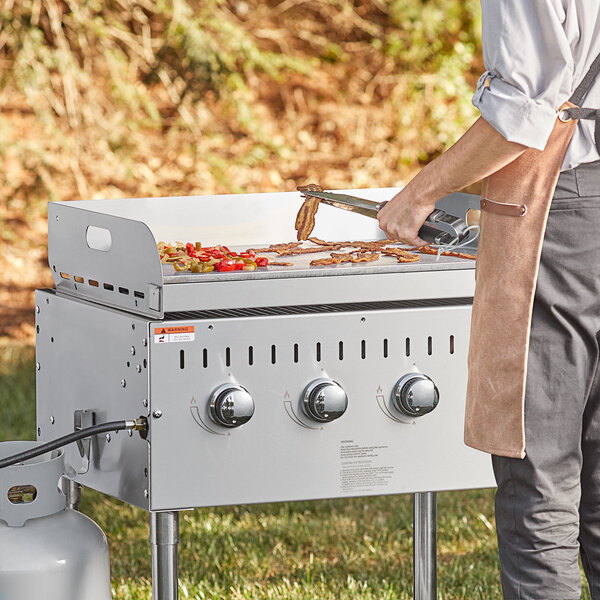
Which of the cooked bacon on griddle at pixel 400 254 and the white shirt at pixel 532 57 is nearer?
the white shirt at pixel 532 57

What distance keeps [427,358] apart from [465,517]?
1608 mm

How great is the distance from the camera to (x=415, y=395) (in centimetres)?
223

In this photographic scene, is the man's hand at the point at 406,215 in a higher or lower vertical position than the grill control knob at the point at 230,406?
higher

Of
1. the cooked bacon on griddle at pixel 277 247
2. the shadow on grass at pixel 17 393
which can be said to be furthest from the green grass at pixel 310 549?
the cooked bacon on griddle at pixel 277 247

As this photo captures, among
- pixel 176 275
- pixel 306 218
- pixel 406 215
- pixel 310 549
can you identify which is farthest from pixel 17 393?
pixel 406 215

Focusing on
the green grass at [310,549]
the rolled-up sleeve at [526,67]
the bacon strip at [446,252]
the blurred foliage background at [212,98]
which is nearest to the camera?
the rolled-up sleeve at [526,67]

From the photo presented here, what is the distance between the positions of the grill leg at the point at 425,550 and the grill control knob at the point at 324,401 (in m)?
0.61

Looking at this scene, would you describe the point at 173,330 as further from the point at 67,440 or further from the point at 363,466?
the point at 363,466

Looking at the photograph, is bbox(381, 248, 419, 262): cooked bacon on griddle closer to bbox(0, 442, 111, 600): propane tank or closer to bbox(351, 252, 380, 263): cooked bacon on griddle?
bbox(351, 252, 380, 263): cooked bacon on griddle

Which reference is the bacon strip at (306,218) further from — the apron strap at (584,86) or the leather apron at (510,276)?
the apron strap at (584,86)

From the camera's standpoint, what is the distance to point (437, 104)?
22.9 feet

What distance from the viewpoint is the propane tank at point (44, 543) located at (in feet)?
7.03

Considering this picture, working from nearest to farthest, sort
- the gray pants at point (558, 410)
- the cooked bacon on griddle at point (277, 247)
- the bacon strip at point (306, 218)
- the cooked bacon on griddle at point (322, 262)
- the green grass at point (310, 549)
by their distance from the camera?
the gray pants at point (558, 410)
the cooked bacon on griddle at point (322, 262)
the cooked bacon on griddle at point (277, 247)
the bacon strip at point (306, 218)
the green grass at point (310, 549)

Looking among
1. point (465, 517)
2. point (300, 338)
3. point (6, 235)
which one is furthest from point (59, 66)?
point (300, 338)
